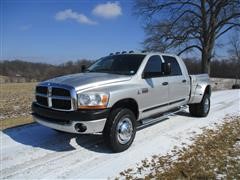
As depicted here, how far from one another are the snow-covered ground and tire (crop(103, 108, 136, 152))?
0.18 metres

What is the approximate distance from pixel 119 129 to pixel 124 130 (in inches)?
5.3

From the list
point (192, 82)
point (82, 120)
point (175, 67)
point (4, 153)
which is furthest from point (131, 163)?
point (192, 82)

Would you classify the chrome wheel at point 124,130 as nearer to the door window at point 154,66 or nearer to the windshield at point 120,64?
the windshield at point 120,64

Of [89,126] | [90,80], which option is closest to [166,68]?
[90,80]

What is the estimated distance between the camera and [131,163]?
194 inches

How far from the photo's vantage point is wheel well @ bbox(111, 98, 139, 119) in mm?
5458

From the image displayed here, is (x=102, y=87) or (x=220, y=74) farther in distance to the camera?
(x=220, y=74)

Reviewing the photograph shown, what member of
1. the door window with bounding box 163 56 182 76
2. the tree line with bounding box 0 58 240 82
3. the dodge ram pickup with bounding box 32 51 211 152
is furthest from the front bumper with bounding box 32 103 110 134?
the tree line with bounding box 0 58 240 82

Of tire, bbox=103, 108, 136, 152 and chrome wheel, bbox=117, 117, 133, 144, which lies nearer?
tire, bbox=103, 108, 136, 152

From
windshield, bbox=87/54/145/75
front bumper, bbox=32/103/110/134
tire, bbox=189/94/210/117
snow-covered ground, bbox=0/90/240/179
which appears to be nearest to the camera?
snow-covered ground, bbox=0/90/240/179

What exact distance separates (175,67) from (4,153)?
4.85 meters

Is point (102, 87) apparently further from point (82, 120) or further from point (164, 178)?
point (164, 178)

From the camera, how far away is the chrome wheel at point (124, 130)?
5453 millimetres

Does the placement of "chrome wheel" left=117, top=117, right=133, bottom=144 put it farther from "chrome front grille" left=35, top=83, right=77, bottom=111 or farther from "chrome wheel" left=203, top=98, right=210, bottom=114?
"chrome wheel" left=203, top=98, right=210, bottom=114
